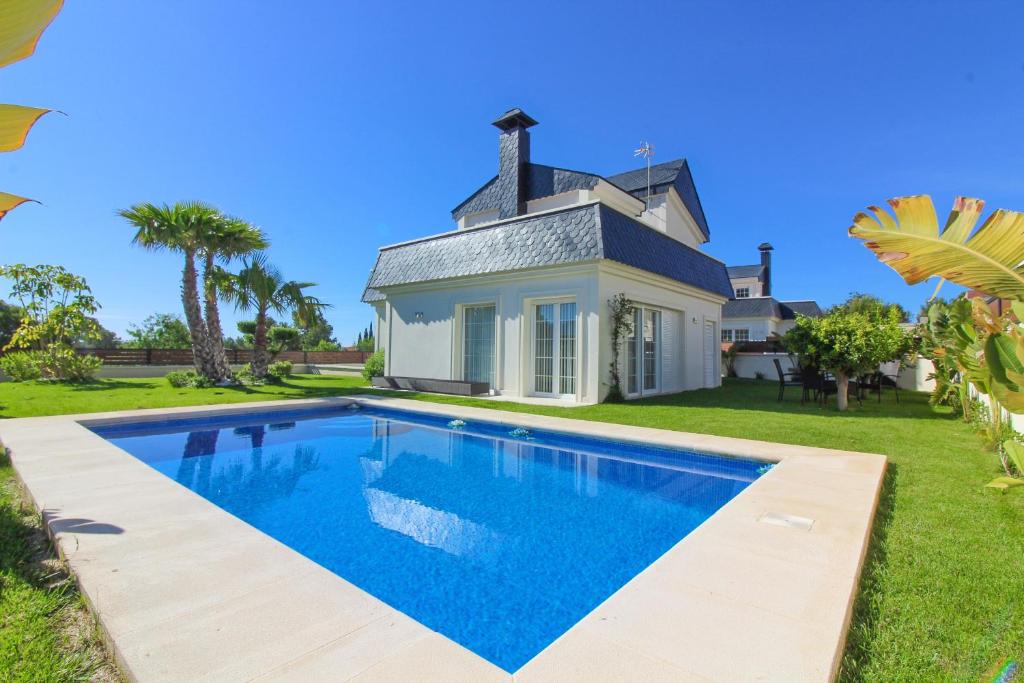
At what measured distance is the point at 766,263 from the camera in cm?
3753

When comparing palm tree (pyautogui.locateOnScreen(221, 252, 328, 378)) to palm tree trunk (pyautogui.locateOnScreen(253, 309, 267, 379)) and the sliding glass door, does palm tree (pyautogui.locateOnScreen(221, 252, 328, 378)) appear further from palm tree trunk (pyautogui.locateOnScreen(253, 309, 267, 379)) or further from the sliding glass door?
the sliding glass door

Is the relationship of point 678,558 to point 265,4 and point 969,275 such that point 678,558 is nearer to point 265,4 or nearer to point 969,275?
point 969,275

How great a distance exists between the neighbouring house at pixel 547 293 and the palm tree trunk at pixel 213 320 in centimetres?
547

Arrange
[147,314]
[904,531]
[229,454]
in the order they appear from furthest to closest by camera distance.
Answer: [147,314] < [229,454] < [904,531]

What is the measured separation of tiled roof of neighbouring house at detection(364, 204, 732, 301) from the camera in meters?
11.1

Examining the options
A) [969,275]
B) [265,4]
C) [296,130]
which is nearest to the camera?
[969,275]

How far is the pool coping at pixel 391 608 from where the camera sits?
193 cm

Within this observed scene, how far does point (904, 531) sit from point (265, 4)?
13115 mm

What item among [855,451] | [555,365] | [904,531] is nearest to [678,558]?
[904,531]

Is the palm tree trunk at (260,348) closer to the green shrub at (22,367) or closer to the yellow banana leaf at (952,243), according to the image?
the green shrub at (22,367)

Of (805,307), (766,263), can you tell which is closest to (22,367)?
(766,263)

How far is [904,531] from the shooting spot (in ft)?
12.1

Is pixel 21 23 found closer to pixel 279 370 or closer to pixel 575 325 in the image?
pixel 575 325

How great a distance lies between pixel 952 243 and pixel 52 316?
24394mm
